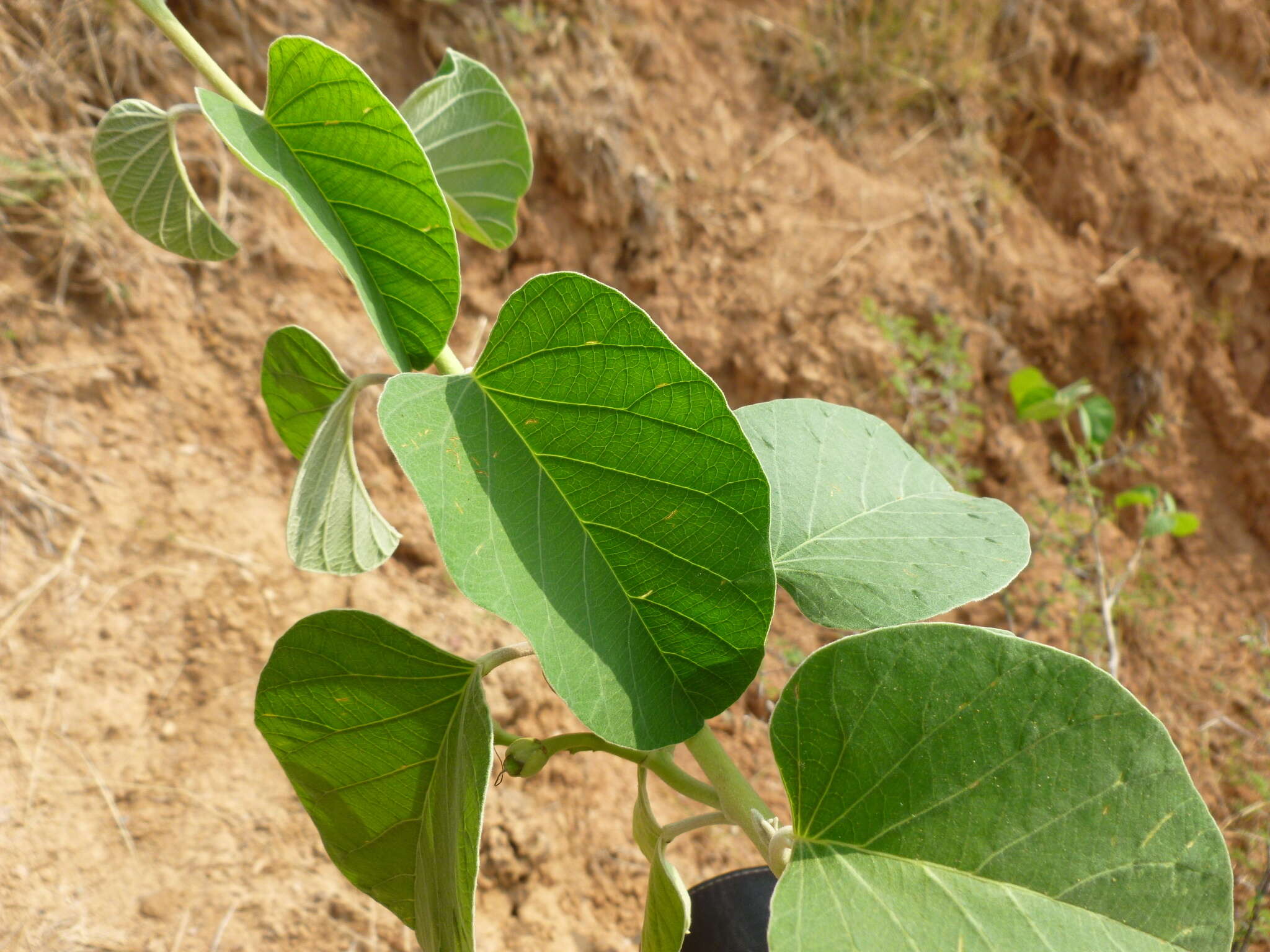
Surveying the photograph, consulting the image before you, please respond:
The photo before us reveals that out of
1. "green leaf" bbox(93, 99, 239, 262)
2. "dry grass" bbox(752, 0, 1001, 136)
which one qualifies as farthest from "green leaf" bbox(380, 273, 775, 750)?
"dry grass" bbox(752, 0, 1001, 136)

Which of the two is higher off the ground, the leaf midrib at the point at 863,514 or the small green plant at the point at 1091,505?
the leaf midrib at the point at 863,514

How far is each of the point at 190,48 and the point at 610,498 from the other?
47cm

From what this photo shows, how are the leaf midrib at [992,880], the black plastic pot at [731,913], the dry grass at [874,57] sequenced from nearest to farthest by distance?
the leaf midrib at [992,880] → the black plastic pot at [731,913] → the dry grass at [874,57]

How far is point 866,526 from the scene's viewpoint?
0.75 m

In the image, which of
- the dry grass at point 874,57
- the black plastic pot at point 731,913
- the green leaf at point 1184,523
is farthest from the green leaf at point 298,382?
the dry grass at point 874,57

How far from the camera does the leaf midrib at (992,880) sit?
1.58 ft

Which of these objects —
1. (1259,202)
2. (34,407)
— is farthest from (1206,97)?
(34,407)

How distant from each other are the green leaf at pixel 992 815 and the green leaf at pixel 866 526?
4.5 inches

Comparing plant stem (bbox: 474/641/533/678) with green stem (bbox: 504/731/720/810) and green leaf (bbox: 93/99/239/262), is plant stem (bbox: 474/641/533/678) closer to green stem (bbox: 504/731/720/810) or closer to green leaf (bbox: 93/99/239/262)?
green stem (bbox: 504/731/720/810)

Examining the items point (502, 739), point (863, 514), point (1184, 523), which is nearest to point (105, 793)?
point (502, 739)

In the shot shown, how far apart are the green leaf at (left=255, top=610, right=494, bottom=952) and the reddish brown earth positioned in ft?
2.61

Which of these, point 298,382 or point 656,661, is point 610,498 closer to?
point 656,661

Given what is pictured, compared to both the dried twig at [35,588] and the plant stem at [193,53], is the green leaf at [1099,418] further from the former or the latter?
the dried twig at [35,588]

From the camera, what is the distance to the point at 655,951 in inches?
26.7
